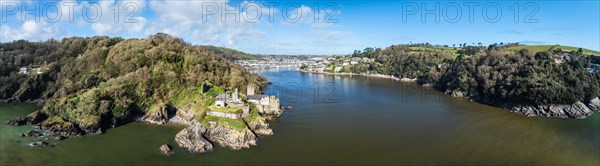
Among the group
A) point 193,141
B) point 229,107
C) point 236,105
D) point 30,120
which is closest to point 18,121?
point 30,120

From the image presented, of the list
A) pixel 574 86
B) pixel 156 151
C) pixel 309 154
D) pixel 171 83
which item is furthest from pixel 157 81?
pixel 574 86

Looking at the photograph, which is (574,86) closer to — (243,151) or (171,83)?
(243,151)

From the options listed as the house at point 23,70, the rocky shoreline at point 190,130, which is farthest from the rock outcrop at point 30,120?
the house at point 23,70

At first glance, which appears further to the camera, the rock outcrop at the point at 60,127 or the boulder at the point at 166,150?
the rock outcrop at the point at 60,127

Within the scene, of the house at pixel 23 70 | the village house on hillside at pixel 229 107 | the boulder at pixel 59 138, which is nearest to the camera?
the boulder at pixel 59 138

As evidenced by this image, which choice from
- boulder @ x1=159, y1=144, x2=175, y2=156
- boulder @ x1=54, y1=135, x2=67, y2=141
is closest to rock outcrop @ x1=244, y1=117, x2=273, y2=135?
boulder @ x1=159, y1=144, x2=175, y2=156

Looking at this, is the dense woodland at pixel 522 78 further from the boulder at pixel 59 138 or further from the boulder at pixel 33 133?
the boulder at pixel 33 133

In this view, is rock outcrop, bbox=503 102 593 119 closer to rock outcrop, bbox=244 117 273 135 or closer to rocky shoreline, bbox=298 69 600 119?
rocky shoreline, bbox=298 69 600 119
